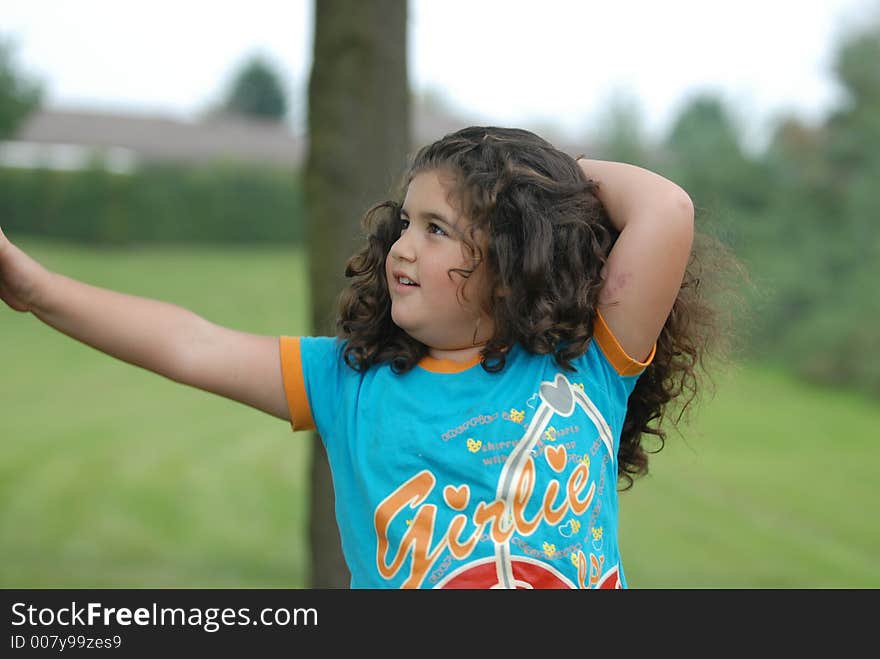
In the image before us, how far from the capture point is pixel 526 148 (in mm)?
1809

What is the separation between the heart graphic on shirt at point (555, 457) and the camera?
1635mm

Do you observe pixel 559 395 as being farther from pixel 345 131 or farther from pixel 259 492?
pixel 259 492

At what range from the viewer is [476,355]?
5.78ft

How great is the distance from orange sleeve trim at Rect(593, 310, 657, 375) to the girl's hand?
0.90 meters

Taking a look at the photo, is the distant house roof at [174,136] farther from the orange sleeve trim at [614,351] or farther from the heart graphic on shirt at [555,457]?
the heart graphic on shirt at [555,457]

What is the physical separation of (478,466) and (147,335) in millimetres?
588

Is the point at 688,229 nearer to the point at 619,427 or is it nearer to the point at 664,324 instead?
the point at 664,324

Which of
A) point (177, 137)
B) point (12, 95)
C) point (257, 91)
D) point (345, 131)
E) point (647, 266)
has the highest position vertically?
point (647, 266)

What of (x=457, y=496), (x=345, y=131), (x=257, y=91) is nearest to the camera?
(x=457, y=496)

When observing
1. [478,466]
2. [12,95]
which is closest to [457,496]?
[478,466]

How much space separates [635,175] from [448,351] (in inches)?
16.9

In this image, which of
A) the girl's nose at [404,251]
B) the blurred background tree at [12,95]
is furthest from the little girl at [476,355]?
the blurred background tree at [12,95]

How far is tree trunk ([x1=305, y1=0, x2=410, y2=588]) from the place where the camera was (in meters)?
3.29

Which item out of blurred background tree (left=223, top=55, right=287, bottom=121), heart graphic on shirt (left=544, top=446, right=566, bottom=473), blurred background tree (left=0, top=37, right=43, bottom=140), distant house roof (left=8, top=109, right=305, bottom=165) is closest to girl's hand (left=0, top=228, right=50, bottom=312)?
heart graphic on shirt (left=544, top=446, right=566, bottom=473)
